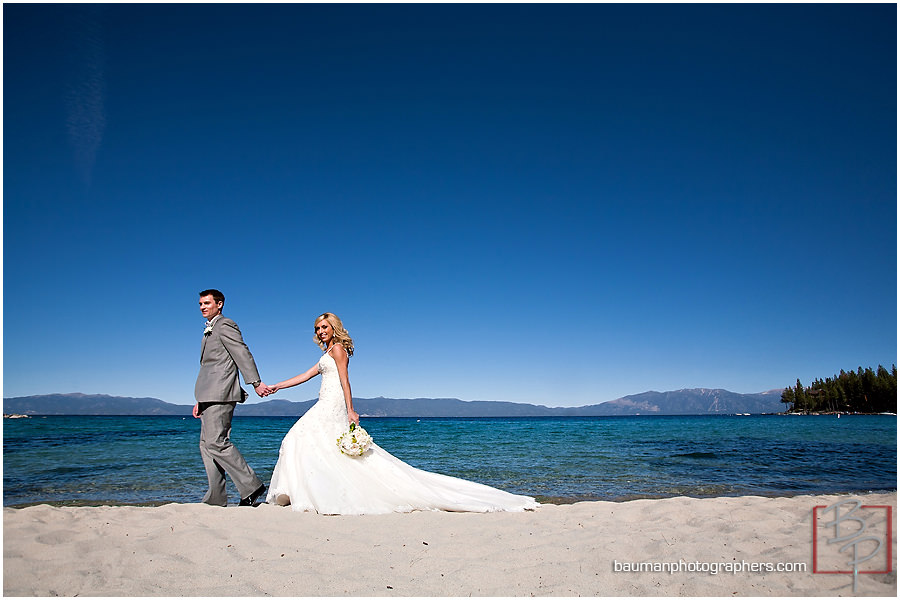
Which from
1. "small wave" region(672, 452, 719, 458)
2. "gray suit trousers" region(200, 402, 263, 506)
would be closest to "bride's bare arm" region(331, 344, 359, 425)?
"gray suit trousers" region(200, 402, 263, 506)

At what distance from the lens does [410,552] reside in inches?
166

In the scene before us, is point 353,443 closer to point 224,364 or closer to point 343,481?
point 343,481

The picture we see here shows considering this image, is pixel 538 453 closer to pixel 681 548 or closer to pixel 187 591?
pixel 681 548

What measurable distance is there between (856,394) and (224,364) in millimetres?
121368

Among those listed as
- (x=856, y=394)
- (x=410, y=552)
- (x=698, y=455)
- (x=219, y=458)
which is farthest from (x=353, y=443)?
(x=856, y=394)

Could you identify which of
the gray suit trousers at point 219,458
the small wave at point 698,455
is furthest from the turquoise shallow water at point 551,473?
the gray suit trousers at point 219,458

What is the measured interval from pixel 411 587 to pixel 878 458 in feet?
55.0

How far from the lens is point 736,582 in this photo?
3514 mm

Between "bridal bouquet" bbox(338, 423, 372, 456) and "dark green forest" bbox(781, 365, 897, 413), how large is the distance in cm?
10436

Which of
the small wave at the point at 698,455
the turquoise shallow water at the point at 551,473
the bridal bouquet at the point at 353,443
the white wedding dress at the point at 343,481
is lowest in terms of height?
the small wave at the point at 698,455

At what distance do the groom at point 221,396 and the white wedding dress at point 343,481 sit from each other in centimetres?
40

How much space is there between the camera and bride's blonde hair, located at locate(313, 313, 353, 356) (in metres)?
6.96

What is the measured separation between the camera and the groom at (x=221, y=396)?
6.24 metres

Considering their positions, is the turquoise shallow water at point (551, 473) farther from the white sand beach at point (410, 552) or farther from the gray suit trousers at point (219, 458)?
the white sand beach at point (410, 552)
